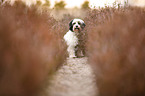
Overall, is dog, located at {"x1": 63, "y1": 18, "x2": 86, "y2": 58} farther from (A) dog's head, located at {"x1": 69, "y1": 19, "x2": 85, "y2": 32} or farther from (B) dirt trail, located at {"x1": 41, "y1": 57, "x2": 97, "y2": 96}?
(B) dirt trail, located at {"x1": 41, "y1": 57, "x2": 97, "y2": 96}

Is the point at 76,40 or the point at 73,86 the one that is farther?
the point at 76,40

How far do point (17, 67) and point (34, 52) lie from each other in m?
0.29

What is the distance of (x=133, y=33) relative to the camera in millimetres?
2311

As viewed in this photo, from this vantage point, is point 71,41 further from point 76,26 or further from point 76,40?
point 76,26

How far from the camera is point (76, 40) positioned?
5363 mm

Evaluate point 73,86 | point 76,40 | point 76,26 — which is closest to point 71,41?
point 76,40

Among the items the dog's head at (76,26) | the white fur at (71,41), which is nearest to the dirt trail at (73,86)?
the white fur at (71,41)

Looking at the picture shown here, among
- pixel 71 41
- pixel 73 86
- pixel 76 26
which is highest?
pixel 76 26

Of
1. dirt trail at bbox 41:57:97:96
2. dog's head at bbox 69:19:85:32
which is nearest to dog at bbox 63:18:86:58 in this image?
dog's head at bbox 69:19:85:32

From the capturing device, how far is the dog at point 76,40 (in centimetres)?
529

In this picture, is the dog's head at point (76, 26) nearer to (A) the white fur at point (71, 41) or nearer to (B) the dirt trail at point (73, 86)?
(A) the white fur at point (71, 41)

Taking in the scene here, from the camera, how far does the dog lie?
5285mm

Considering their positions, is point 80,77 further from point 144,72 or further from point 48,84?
point 144,72

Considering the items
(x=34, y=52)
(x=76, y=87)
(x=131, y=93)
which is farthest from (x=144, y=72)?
(x=34, y=52)
